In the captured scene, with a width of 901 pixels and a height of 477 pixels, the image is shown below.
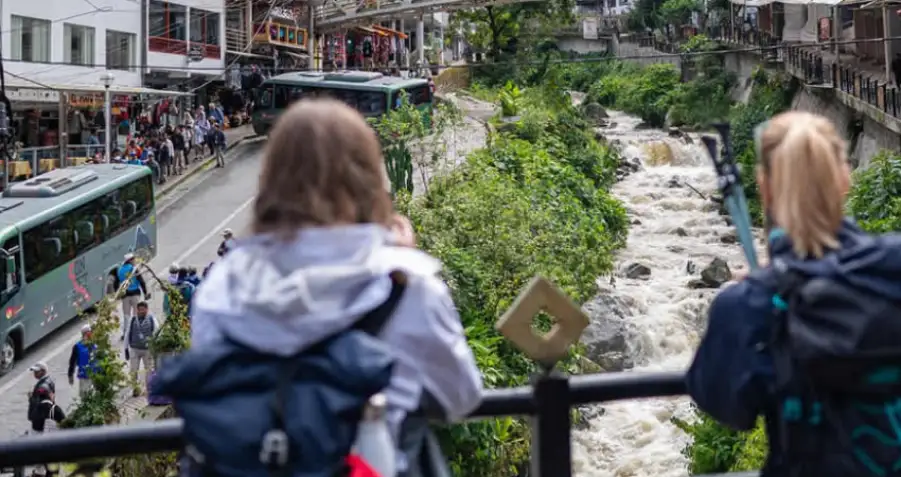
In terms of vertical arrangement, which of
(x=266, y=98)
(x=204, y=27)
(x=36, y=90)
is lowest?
(x=36, y=90)

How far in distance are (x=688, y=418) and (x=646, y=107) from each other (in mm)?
35016

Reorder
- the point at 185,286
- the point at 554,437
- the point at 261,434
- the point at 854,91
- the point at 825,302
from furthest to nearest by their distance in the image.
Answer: the point at 854,91 < the point at 185,286 < the point at 554,437 < the point at 825,302 < the point at 261,434

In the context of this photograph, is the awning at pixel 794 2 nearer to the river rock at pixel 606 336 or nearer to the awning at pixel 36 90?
the river rock at pixel 606 336

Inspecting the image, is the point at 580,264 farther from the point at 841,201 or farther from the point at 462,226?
the point at 841,201

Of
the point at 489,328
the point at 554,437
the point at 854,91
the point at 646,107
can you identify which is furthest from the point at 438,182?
the point at 646,107

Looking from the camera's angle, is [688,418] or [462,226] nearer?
[688,418]

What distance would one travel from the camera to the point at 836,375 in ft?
7.54

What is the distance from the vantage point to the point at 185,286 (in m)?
14.8

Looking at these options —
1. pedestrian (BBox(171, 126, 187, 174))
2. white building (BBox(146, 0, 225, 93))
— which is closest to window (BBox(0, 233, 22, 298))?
pedestrian (BBox(171, 126, 187, 174))

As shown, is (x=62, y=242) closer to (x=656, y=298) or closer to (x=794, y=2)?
(x=656, y=298)

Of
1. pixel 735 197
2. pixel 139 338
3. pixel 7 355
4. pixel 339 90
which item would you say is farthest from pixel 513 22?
pixel 735 197

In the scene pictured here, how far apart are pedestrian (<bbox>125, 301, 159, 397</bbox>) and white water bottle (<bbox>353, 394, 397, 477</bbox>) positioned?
41.0 feet

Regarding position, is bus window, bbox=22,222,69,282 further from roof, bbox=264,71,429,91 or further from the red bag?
roof, bbox=264,71,429,91

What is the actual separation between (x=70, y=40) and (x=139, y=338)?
759 inches
